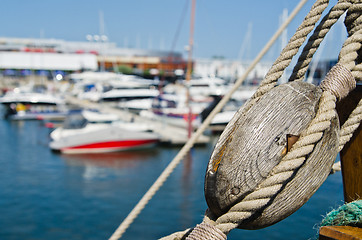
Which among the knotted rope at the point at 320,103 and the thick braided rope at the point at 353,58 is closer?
the knotted rope at the point at 320,103

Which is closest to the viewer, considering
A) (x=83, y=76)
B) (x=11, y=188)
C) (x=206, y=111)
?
(x=11, y=188)

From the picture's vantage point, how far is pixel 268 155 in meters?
1.34

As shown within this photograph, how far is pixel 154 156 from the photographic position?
57.5 feet

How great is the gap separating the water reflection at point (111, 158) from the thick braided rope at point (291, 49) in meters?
14.6

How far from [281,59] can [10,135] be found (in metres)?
24.1

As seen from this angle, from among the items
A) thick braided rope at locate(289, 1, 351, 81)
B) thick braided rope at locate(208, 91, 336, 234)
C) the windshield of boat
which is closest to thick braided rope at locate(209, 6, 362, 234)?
thick braided rope at locate(208, 91, 336, 234)

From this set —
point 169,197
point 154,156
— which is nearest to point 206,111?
point 154,156

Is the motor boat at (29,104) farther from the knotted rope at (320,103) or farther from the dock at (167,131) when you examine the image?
the knotted rope at (320,103)

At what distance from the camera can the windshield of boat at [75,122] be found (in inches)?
728

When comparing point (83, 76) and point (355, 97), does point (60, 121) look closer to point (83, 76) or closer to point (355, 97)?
point (83, 76)

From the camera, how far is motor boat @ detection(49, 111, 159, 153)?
1788cm

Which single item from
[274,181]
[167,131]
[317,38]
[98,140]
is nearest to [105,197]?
[98,140]

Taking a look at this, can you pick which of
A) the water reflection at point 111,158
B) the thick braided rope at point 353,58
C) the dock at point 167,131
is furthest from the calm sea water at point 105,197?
the thick braided rope at point 353,58

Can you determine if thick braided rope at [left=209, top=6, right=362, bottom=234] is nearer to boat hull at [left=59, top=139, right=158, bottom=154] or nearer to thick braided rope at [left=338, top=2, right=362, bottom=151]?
thick braided rope at [left=338, top=2, right=362, bottom=151]
